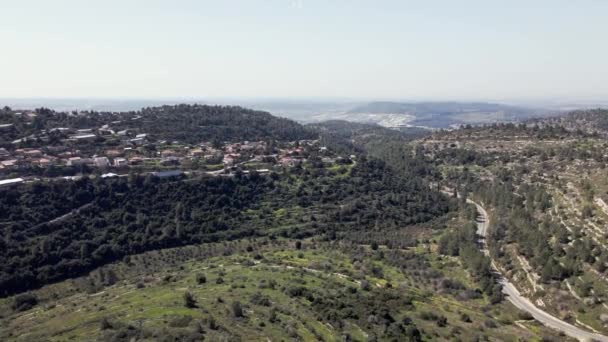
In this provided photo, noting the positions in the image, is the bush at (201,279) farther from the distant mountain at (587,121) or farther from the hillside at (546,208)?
the distant mountain at (587,121)

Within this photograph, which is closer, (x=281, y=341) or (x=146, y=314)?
(x=281, y=341)

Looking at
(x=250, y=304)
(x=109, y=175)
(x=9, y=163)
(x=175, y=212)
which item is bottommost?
(x=175, y=212)

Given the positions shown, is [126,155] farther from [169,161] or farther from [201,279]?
[201,279]

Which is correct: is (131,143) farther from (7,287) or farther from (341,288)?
(341,288)

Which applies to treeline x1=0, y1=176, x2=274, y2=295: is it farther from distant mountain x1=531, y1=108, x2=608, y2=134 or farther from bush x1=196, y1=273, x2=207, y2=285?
distant mountain x1=531, y1=108, x2=608, y2=134

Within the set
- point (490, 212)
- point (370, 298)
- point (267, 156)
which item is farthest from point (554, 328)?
point (267, 156)

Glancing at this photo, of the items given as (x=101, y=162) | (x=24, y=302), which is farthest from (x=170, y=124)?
(x=24, y=302)

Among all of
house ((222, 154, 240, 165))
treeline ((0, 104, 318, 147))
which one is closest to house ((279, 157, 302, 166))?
house ((222, 154, 240, 165))

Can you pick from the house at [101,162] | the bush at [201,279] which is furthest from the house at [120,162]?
the bush at [201,279]
